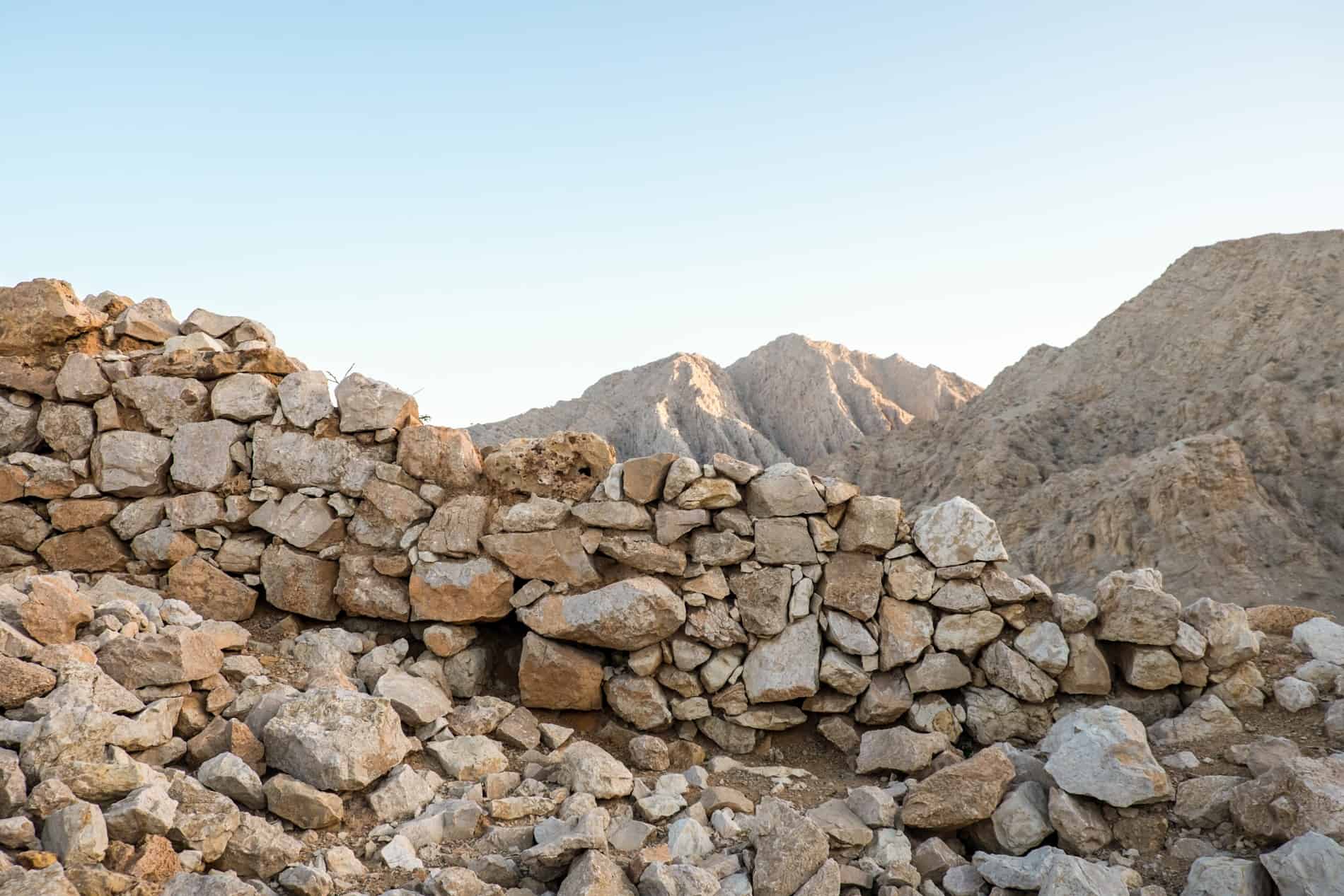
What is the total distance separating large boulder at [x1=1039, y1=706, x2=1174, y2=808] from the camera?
4.89m

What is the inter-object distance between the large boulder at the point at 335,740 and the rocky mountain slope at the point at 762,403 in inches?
791

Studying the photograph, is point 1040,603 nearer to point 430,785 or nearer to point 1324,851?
point 1324,851

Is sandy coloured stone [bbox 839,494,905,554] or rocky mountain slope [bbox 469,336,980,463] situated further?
rocky mountain slope [bbox 469,336,980,463]

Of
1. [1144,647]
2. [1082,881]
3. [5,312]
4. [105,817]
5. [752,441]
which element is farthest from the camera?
[752,441]

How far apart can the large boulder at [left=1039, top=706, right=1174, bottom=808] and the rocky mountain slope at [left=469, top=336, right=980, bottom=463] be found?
21.0 metres

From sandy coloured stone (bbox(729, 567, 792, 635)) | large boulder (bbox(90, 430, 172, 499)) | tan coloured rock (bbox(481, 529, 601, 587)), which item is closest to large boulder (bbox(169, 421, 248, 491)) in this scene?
large boulder (bbox(90, 430, 172, 499))

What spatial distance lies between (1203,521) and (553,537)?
1565 centimetres

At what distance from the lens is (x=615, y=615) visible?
6.31 meters

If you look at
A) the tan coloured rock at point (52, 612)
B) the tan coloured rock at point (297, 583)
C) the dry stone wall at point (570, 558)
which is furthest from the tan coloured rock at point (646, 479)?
the tan coloured rock at point (52, 612)

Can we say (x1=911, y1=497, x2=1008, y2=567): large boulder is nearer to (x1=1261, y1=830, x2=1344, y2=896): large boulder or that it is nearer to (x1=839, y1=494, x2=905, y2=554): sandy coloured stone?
(x1=839, y1=494, x2=905, y2=554): sandy coloured stone

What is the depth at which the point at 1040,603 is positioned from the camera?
6480mm

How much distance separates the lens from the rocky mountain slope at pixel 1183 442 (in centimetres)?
1714

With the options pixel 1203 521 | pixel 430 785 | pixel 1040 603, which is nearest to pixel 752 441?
pixel 1203 521

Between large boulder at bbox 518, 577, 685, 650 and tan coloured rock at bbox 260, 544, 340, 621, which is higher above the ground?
tan coloured rock at bbox 260, 544, 340, 621
